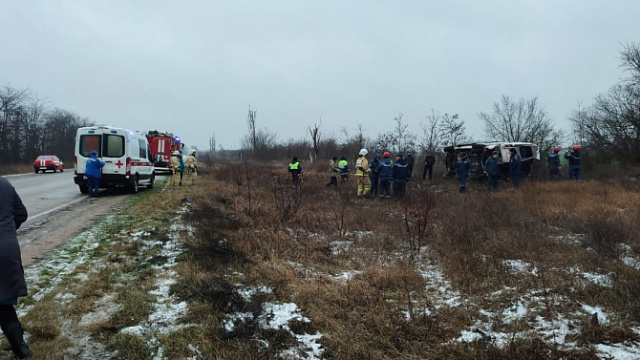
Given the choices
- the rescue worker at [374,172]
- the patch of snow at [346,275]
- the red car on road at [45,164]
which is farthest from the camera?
the red car on road at [45,164]

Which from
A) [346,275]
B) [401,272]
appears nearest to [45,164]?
[346,275]

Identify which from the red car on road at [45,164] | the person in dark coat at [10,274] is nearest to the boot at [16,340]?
the person in dark coat at [10,274]

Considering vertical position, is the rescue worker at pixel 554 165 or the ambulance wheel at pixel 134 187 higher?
the rescue worker at pixel 554 165

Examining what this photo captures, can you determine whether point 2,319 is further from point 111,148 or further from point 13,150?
point 13,150

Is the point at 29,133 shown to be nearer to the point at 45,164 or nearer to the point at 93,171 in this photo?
the point at 45,164

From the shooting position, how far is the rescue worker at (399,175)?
12.4 m

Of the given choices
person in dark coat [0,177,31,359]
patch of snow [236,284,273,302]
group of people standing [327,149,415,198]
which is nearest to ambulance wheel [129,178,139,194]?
group of people standing [327,149,415,198]

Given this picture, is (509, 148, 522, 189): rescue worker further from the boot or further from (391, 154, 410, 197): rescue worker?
the boot

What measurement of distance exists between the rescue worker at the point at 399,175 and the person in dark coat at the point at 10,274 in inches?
429

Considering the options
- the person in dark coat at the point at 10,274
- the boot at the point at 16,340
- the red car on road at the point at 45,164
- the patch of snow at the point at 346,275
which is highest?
the red car on road at the point at 45,164

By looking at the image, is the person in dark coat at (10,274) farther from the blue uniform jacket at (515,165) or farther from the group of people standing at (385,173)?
the blue uniform jacket at (515,165)

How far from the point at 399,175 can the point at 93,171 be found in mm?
9932

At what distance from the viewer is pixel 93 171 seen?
1092cm

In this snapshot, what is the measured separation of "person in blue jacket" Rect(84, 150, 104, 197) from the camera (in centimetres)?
1085
